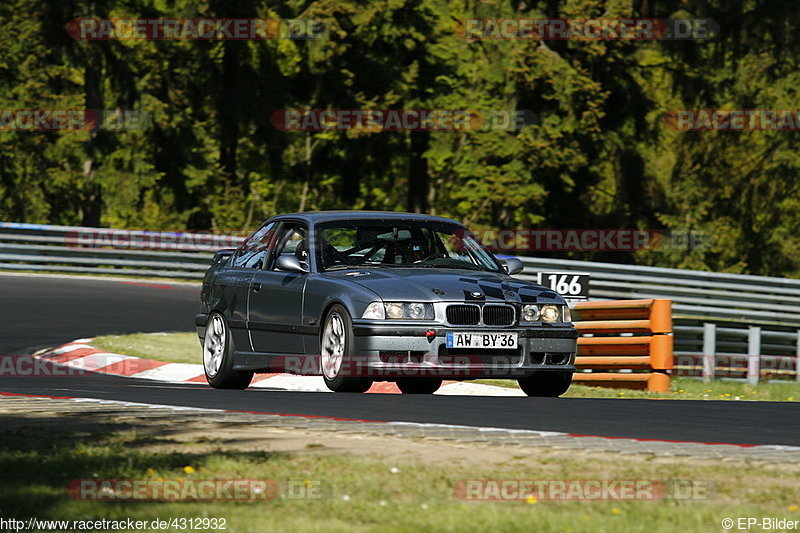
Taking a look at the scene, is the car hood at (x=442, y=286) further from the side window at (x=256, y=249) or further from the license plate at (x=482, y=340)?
the side window at (x=256, y=249)

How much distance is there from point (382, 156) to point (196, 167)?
5112mm

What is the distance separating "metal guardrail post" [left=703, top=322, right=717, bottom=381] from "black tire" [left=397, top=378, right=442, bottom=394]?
7.39m

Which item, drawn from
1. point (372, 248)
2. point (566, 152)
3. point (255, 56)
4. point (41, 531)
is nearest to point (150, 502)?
point (41, 531)

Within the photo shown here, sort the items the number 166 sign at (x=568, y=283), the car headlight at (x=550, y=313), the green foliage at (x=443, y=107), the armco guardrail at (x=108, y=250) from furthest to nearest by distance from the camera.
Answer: the green foliage at (x=443, y=107), the armco guardrail at (x=108, y=250), the number 166 sign at (x=568, y=283), the car headlight at (x=550, y=313)

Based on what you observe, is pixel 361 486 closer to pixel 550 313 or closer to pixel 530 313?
pixel 530 313

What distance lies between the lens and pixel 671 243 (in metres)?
38.8

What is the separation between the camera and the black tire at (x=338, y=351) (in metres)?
11.1

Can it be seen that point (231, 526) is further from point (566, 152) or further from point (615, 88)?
point (615, 88)

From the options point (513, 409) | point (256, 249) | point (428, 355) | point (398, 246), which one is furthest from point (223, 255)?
point (513, 409)

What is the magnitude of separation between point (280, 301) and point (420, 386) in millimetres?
1770

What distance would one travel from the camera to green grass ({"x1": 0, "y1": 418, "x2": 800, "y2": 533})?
226 inches

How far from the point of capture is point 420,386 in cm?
1323

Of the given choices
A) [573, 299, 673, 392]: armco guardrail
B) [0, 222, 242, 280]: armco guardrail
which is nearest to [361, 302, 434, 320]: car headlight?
[573, 299, 673, 392]: armco guardrail

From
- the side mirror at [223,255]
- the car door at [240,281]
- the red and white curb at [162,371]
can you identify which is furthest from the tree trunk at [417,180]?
the car door at [240,281]
